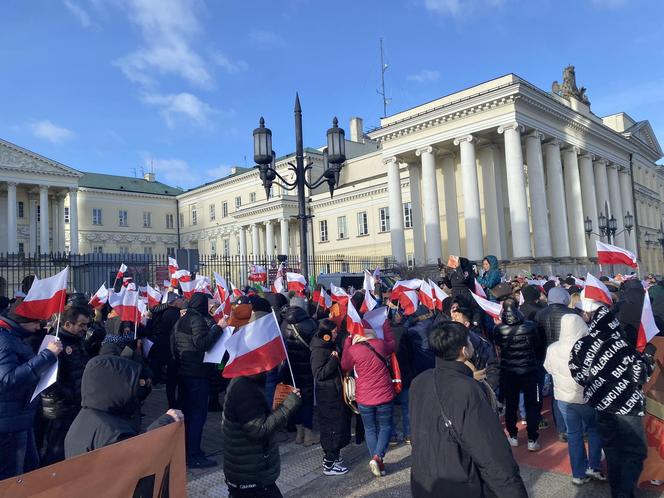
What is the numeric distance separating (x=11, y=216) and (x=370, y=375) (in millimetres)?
53653

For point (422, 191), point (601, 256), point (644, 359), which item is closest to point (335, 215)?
point (422, 191)

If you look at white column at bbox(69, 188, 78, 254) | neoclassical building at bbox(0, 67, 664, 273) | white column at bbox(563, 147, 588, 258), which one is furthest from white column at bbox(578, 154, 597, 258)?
white column at bbox(69, 188, 78, 254)

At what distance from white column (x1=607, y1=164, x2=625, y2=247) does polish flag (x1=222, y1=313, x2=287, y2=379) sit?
42.3 m

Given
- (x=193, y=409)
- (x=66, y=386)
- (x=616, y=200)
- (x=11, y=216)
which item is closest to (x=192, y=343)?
(x=193, y=409)

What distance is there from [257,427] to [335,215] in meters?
43.6

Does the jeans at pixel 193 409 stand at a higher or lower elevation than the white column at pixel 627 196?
lower

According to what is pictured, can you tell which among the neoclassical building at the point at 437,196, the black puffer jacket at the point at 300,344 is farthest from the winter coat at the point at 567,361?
the neoclassical building at the point at 437,196

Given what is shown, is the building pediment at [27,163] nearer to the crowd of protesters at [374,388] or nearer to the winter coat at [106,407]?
the crowd of protesters at [374,388]

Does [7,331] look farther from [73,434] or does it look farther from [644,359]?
[644,359]

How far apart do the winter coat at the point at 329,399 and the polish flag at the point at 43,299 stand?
274 cm

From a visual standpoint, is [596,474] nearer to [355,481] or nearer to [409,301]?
[355,481]

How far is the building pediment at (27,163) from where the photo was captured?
48406 millimetres

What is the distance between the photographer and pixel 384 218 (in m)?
43.3

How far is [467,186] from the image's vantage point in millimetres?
31000
